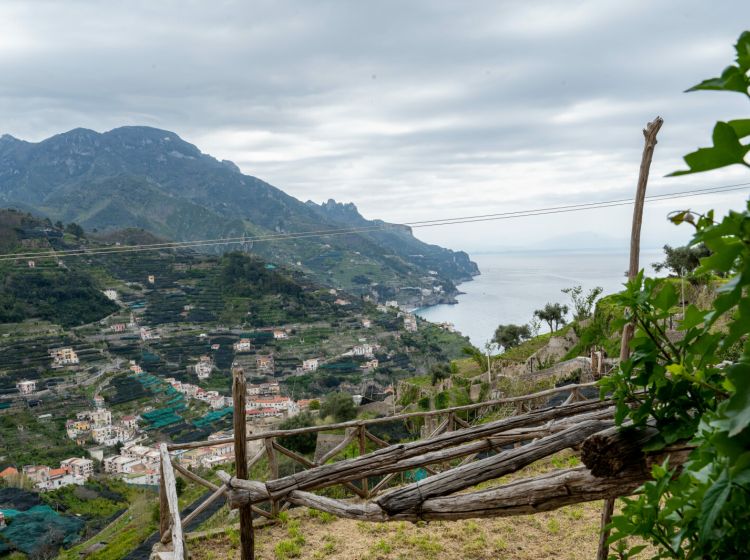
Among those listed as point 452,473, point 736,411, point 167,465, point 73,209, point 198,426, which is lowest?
point 198,426

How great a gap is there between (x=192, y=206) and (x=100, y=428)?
263 ft

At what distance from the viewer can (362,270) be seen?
7525 centimetres

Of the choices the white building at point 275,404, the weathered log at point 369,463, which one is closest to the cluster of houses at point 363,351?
the white building at point 275,404

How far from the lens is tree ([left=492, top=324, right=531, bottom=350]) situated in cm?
2248

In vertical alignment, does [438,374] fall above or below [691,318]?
below

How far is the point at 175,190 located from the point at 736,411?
414ft

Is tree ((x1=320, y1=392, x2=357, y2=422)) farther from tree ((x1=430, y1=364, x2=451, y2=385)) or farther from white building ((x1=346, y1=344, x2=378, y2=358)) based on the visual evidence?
white building ((x1=346, y1=344, x2=378, y2=358))

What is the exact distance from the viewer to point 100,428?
73.8ft

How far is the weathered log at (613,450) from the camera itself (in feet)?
4.61

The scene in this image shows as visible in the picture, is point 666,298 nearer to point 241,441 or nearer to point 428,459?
point 428,459

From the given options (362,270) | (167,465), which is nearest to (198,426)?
(167,465)

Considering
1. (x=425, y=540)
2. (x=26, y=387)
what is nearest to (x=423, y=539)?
(x=425, y=540)

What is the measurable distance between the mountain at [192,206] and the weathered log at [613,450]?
64280mm

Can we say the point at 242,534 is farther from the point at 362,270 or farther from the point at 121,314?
the point at 362,270
